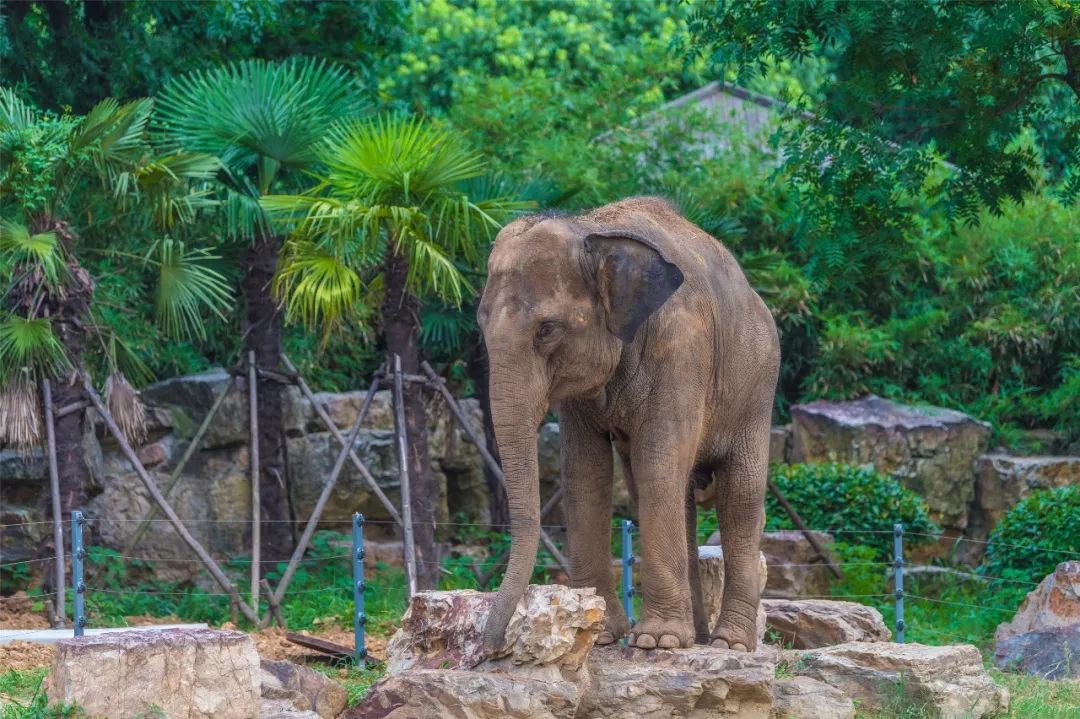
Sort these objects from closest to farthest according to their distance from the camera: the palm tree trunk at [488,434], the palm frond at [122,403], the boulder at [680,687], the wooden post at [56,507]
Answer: the boulder at [680,687]
the wooden post at [56,507]
the palm frond at [122,403]
the palm tree trunk at [488,434]

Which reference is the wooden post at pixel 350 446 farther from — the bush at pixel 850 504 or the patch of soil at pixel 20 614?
the bush at pixel 850 504

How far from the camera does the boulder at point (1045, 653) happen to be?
33.9 feet

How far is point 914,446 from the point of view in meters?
16.5

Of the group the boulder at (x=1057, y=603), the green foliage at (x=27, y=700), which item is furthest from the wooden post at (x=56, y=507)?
the boulder at (x=1057, y=603)

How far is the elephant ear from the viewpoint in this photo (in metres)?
7.49

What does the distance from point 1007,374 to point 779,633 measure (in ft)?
26.9

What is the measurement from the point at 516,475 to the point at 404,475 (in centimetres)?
553

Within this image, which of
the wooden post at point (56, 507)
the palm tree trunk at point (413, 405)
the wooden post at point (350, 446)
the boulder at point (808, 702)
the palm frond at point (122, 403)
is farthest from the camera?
the palm tree trunk at point (413, 405)

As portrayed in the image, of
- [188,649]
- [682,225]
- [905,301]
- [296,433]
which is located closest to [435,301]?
[296,433]

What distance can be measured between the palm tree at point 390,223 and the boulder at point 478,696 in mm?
5449

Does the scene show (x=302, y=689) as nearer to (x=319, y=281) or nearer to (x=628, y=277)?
(x=628, y=277)

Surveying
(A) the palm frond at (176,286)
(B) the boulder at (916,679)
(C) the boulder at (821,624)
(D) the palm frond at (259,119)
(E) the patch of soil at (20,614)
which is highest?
(D) the palm frond at (259,119)

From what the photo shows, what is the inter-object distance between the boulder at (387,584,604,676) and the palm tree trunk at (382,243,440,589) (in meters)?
5.30

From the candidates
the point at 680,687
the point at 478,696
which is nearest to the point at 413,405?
the point at 680,687
